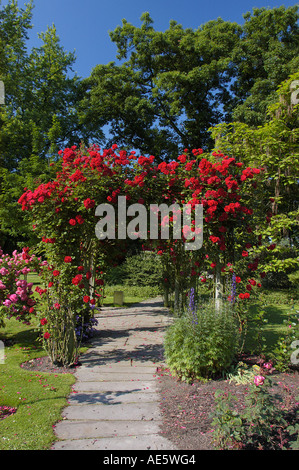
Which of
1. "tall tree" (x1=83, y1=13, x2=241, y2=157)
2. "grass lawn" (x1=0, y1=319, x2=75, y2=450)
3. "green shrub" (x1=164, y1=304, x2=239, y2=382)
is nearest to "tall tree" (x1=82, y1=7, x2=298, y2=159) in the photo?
"tall tree" (x1=83, y1=13, x2=241, y2=157)

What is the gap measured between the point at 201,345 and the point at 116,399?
111 cm

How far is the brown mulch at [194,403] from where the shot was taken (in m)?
2.61

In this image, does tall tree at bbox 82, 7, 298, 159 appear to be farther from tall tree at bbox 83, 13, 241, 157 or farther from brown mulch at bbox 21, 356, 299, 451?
brown mulch at bbox 21, 356, 299, 451

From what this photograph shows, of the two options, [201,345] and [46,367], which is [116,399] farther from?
[46,367]

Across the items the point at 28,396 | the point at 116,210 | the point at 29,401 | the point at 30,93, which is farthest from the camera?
the point at 30,93

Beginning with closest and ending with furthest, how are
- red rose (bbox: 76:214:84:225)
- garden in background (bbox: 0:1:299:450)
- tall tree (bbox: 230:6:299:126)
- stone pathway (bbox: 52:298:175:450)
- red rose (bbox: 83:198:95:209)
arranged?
stone pathway (bbox: 52:298:175:450)
garden in background (bbox: 0:1:299:450)
red rose (bbox: 83:198:95:209)
red rose (bbox: 76:214:84:225)
tall tree (bbox: 230:6:299:126)

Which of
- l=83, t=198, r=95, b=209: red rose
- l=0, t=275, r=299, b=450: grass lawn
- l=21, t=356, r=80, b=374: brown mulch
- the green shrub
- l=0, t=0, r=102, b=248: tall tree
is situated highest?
l=0, t=0, r=102, b=248: tall tree

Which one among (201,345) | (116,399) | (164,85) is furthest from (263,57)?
(116,399)

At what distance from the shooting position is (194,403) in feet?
10.6

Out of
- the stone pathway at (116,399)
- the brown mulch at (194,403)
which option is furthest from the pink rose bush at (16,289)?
the stone pathway at (116,399)

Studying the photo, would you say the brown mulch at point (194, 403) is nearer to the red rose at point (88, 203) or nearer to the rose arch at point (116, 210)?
the rose arch at point (116, 210)

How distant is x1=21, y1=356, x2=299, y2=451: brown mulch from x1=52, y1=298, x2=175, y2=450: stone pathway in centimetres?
10

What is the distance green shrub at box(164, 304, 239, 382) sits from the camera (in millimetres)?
3730
